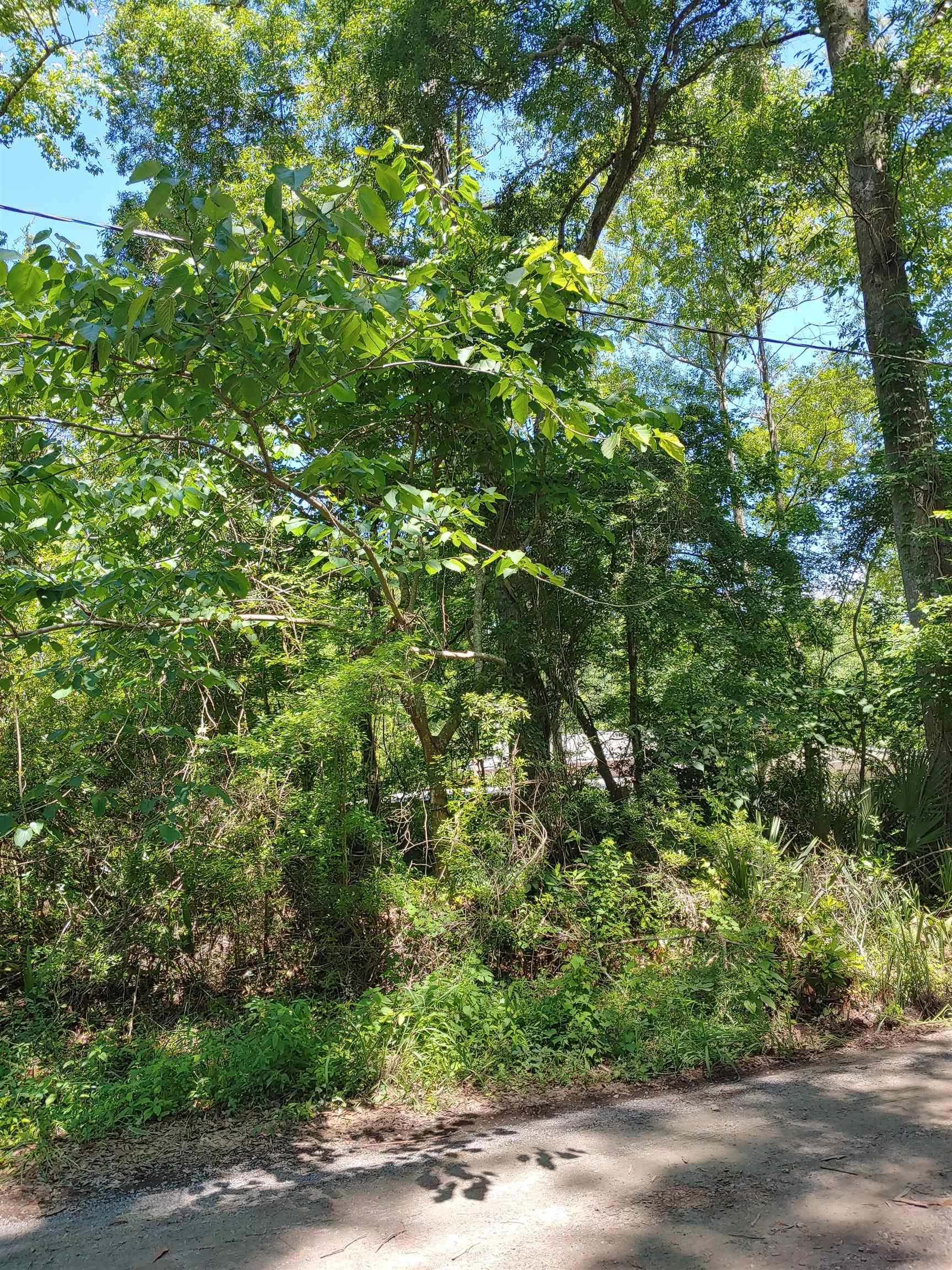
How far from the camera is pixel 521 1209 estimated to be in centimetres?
359

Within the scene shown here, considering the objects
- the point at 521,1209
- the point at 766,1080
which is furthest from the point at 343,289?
the point at 766,1080

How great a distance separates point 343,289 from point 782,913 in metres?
5.30

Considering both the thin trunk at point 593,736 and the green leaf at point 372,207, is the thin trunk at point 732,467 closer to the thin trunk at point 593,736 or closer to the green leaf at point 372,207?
the thin trunk at point 593,736

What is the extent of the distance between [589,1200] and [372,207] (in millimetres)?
3924

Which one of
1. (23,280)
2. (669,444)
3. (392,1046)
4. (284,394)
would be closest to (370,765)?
(392,1046)

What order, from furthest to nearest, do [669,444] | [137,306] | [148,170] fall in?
[669,444]
[137,306]
[148,170]

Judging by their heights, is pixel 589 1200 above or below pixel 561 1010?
below

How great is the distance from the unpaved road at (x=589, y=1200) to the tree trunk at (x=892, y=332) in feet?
17.5

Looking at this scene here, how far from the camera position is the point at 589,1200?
3.65 m

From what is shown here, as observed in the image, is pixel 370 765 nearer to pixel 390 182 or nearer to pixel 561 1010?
pixel 561 1010

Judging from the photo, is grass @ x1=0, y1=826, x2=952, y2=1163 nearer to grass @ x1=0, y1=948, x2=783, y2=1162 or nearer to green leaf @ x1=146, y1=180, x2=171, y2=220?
grass @ x1=0, y1=948, x2=783, y2=1162

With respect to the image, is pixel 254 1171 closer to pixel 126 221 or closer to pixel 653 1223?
pixel 653 1223

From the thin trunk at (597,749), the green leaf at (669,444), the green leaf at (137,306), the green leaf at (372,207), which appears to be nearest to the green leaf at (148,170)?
the green leaf at (137,306)

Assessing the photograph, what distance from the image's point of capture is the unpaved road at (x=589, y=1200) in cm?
321
